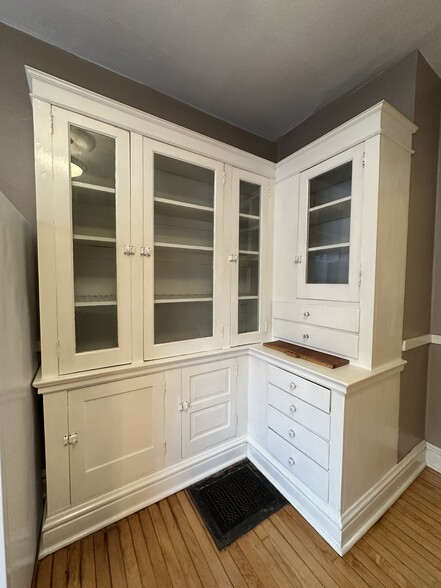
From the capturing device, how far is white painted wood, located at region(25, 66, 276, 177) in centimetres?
114

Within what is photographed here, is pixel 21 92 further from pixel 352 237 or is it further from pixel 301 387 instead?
pixel 301 387

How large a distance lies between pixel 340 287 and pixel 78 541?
1987mm

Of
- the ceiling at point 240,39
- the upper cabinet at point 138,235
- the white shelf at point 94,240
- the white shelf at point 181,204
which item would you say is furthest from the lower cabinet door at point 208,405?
the ceiling at point 240,39

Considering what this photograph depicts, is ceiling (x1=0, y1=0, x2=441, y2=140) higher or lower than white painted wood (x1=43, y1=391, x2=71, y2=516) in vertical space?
higher

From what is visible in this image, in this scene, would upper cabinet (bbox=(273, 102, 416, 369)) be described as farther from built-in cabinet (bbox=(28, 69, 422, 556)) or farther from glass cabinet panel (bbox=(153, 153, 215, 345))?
glass cabinet panel (bbox=(153, 153, 215, 345))

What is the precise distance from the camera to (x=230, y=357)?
1.79 metres

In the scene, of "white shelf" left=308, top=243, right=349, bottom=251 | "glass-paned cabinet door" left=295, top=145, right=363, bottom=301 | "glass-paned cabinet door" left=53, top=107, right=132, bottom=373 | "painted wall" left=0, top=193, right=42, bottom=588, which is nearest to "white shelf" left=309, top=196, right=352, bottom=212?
"glass-paned cabinet door" left=295, top=145, right=363, bottom=301

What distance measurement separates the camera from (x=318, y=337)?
1.63m

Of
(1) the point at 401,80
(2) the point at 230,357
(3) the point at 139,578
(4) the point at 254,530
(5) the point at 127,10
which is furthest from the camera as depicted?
(2) the point at 230,357

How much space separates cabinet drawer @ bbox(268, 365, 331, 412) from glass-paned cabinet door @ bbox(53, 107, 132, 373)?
3.10ft

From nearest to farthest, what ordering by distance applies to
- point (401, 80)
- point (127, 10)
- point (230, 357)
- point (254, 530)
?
point (127, 10)
point (254, 530)
point (401, 80)
point (230, 357)

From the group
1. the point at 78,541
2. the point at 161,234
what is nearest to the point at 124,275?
the point at 161,234

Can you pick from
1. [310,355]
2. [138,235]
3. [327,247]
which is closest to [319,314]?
[310,355]

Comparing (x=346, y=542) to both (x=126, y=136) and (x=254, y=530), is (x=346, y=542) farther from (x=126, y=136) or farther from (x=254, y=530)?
(x=126, y=136)
